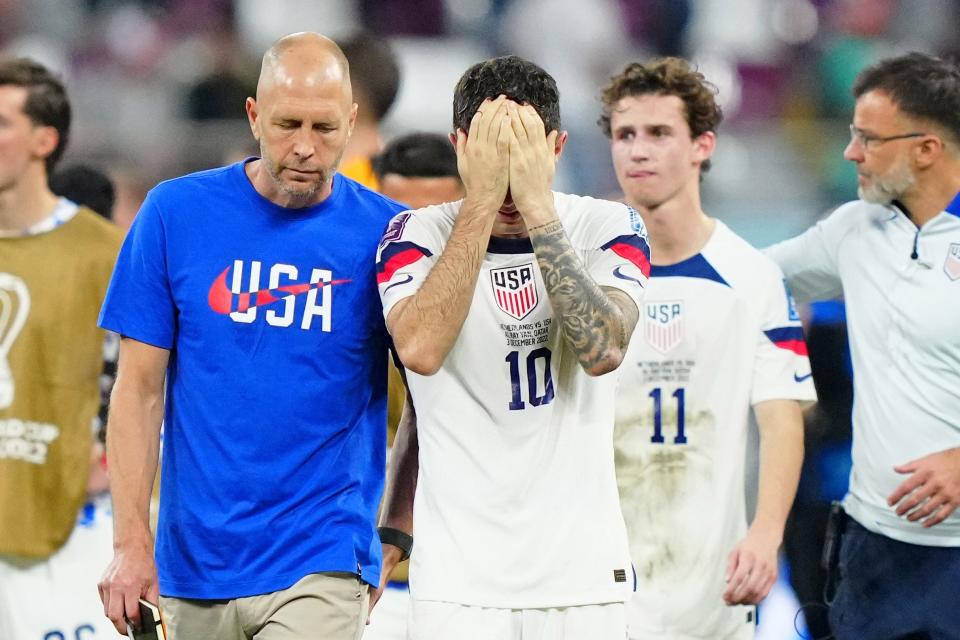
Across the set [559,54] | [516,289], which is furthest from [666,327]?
[559,54]

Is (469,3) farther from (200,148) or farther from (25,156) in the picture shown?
(25,156)

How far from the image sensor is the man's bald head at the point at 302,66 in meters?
3.23

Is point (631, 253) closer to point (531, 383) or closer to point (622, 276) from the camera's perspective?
point (622, 276)

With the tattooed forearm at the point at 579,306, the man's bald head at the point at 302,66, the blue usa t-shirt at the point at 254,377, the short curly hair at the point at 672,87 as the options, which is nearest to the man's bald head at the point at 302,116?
the man's bald head at the point at 302,66

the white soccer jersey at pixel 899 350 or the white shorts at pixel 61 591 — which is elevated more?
the white soccer jersey at pixel 899 350

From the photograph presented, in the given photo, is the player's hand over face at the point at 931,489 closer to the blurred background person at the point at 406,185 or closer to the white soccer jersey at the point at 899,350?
the white soccer jersey at the point at 899,350

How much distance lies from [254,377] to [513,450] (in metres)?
0.64

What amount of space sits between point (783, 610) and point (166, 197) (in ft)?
11.4

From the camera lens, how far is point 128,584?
10.1 ft

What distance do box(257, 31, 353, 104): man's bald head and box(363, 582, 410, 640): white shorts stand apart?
90.6 inches

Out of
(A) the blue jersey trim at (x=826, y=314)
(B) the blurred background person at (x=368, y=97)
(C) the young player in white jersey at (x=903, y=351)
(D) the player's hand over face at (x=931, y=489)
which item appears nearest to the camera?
(D) the player's hand over face at (x=931, y=489)

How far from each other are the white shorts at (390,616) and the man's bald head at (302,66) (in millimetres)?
2301

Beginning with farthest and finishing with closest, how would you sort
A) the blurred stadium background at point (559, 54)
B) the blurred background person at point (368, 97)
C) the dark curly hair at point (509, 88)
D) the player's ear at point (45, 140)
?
1. the blurred stadium background at point (559, 54)
2. the blurred background person at point (368, 97)
3. the player's ear at point (45, 140)
4. the dark curly hair at point (509, 88)

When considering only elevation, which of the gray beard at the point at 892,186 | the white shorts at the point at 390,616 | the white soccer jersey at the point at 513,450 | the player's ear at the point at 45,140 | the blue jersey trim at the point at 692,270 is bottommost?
the white shorts at the point at 390,616
